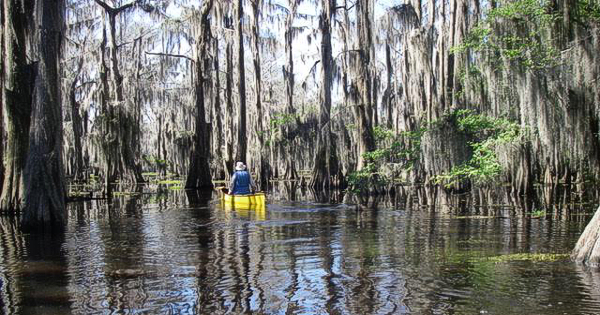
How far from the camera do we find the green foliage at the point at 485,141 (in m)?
16.6

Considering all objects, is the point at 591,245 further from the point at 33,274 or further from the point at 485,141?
the point at 485,141

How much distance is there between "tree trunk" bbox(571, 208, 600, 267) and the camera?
7.90 metres

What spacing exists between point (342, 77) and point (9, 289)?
32.4m

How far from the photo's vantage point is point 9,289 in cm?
761

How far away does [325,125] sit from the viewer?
27.8m

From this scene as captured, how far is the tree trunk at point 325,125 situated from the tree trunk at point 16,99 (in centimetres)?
1343

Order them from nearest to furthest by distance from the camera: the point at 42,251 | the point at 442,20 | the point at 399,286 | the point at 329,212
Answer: the point at 399,286
the point at 42,251
the point at 329,212
the point at 442,20

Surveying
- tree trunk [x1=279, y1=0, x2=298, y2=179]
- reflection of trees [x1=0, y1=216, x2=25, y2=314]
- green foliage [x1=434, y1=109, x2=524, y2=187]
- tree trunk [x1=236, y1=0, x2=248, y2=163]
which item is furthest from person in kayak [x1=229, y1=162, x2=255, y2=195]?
tree trunk [x1=279, y1=0, x2=298, y2=179]

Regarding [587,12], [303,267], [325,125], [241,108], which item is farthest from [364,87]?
[303,267]

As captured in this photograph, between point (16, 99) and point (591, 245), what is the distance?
15074mm

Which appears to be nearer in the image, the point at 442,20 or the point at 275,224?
the point at 275,224

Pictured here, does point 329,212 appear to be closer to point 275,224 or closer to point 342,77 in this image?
point 275,224

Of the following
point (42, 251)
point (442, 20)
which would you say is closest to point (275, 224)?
point (42, 251)

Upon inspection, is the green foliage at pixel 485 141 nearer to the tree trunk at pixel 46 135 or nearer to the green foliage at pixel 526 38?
the green foliage at pixel 526 38
